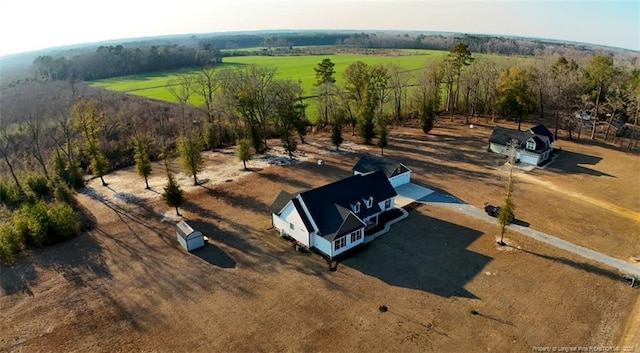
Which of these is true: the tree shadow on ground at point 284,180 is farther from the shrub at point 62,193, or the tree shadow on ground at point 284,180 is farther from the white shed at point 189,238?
the shrub at point 62,193

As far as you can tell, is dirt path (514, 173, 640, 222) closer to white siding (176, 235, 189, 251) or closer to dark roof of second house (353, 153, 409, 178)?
dark roof of second house (353, 153, 409, 178)

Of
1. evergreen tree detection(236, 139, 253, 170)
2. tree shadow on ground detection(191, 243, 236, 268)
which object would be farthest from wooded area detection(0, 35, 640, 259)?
tree shadow on ground detection(191, 243, 236, 268)

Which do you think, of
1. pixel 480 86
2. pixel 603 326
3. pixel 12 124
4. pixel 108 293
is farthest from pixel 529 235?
pixel 12 124

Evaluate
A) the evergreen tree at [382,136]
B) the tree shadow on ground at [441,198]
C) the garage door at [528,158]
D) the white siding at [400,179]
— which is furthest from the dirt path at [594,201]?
the evergreen tree at [382,136]

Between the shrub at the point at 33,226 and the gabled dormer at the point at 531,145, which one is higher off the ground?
the gabled dormer at the point at 531,145

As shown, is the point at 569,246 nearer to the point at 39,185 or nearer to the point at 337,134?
the point at 337,134

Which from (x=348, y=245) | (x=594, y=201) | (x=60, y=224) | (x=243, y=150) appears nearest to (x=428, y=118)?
(x=594, y=201)
